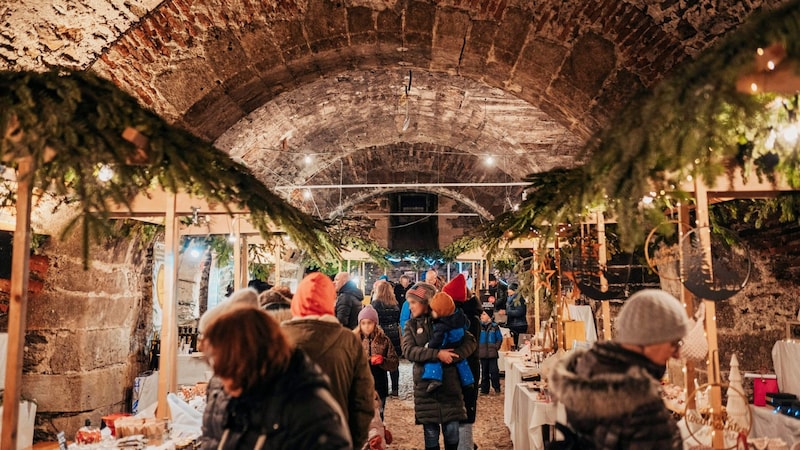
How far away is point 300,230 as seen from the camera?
319 cm

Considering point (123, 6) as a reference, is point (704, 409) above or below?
below

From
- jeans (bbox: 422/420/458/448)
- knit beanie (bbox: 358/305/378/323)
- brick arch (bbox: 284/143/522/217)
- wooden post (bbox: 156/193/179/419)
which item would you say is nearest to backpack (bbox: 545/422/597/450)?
jeans (bbox: 422/420/458/448)

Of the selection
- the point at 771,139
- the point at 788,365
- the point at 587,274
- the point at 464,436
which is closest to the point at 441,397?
the point at 464,436

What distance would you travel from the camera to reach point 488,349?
8844 mm

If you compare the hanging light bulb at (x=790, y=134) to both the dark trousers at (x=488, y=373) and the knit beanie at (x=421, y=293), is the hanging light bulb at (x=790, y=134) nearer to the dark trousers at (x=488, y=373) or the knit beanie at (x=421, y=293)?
the knit beanie at (x=421, y=293)

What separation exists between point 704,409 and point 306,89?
5.20 m

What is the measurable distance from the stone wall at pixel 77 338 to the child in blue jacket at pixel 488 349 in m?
4.92

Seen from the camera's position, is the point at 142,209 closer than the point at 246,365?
No

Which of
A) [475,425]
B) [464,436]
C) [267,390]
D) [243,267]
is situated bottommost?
[475,425]

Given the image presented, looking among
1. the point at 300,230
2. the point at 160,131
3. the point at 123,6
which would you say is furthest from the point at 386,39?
the point at 160,131

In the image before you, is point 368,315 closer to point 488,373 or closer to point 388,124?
point 388,124

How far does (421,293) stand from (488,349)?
4.37 m

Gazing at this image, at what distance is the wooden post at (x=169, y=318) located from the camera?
3674 mm

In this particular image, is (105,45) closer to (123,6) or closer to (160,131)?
(123,6)
